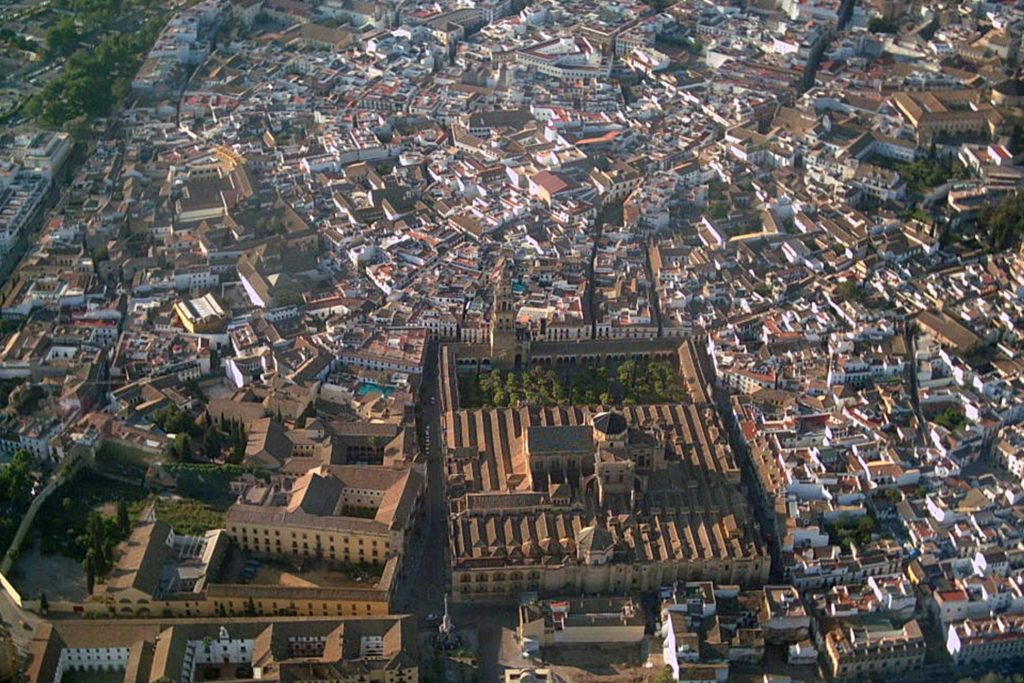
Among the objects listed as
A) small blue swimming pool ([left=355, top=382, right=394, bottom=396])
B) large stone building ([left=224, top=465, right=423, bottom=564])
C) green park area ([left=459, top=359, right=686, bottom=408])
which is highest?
large stone building ([left=224, top=465, right=423, bottom=564])

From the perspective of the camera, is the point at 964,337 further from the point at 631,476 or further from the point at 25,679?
the point at 25,679

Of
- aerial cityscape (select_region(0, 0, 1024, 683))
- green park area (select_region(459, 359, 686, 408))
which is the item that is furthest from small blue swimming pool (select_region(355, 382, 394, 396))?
green park area (select_region(459, 359, 686, 408))

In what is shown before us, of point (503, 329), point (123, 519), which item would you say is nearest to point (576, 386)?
point (503, 329)

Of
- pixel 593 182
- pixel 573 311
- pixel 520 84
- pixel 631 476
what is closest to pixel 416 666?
pixel 631 476

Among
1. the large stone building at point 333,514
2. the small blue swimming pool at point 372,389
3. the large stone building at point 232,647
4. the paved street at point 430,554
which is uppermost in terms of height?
the large stone building at point 232,647

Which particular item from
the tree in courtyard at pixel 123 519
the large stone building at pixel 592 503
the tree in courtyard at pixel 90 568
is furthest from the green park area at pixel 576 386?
the tree in courtyard at pixel 90 568

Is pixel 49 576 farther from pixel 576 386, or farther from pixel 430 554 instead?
pixel 576 386

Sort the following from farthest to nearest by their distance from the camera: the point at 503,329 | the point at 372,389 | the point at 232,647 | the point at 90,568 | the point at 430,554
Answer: the point at 503,329 → the point at 372,389 → the point at 430,554 → the point at 90,568 → the point at 232,647

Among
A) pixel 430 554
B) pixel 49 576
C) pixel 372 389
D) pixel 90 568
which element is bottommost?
pixel 372 389

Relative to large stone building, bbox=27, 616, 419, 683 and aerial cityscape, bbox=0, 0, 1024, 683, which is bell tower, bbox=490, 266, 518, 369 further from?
large stone building, bbox=27, 616, 419, 683

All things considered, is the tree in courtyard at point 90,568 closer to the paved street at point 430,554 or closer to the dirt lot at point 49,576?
the dirt lot at point 49,576
